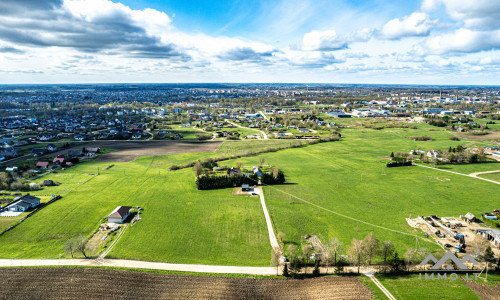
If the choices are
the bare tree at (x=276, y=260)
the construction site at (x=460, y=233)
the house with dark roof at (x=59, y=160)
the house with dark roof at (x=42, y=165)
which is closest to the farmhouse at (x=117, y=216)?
the bare tree at (x=276, y=260)

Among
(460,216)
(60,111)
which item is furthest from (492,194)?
(60,111)

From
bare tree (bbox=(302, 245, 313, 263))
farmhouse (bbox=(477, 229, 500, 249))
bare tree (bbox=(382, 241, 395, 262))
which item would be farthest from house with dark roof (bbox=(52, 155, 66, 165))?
farmhouse (bbox=(477, 229, 500, 249))

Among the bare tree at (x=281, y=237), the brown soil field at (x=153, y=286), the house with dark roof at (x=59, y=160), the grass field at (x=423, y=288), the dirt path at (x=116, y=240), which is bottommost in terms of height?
the brown soil field at (x=153, y=286)

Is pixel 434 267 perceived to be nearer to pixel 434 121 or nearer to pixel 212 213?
pixel 212 213

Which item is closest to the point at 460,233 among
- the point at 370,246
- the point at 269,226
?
the point at 370,246

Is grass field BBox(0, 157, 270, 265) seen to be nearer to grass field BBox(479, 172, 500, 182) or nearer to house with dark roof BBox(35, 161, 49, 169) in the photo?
house with dark roof BBox(35, 161, 49, 169)

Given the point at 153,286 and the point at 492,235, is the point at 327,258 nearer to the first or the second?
the point at 153,286

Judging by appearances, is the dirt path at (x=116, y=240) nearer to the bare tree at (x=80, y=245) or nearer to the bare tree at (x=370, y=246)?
the bare tree at (x=80, y=245)

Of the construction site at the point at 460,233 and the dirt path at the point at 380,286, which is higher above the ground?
the construction site at the point at 460,233
